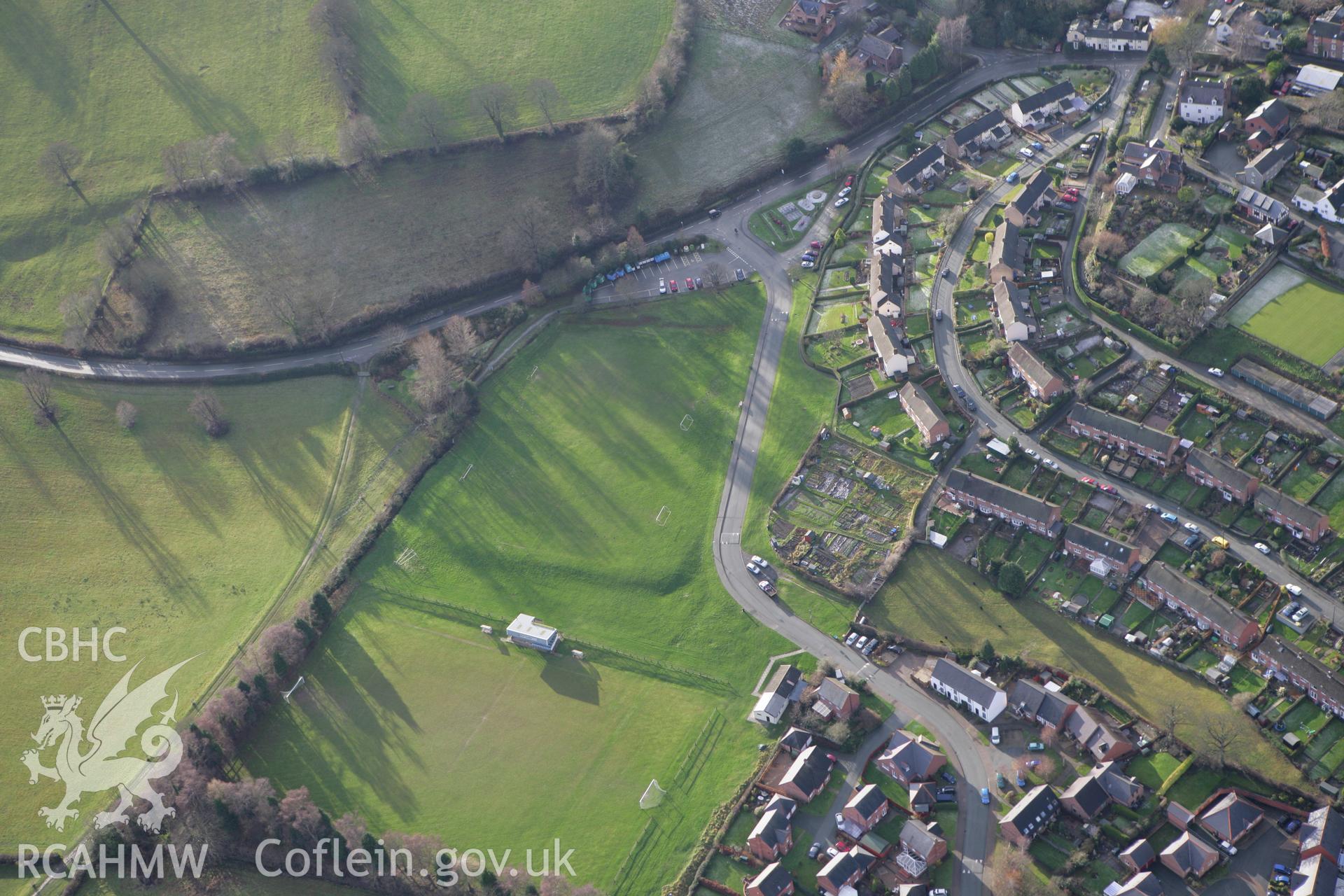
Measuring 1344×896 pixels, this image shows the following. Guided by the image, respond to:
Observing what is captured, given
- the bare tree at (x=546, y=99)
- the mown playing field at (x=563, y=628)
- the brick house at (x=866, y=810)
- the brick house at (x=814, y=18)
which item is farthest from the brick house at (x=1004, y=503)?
the brick house at (x=814, y=18)

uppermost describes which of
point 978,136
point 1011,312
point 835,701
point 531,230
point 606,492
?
point 531,230

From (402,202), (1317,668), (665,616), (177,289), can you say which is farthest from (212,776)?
(1317,668)

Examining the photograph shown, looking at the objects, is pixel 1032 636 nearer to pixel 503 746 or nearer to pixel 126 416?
pixel 503 746

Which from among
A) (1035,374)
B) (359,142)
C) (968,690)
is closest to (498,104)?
(359,142)

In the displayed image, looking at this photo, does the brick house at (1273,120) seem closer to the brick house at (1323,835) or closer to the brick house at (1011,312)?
the brick house at (1011,312)

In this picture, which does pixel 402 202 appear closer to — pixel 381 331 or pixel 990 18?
pixel 381 331

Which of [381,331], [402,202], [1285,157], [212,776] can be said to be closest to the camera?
[212,776]

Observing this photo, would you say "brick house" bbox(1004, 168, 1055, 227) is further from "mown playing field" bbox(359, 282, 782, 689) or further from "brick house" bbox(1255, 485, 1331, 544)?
"brick house" bbox(1255, 485, 1331, 544)
